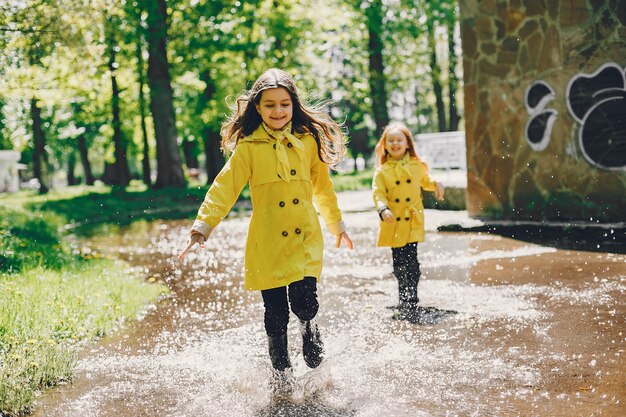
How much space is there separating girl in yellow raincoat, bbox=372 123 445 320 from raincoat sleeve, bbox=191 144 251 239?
6.43ft

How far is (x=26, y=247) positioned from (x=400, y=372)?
7.15m

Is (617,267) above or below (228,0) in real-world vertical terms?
below

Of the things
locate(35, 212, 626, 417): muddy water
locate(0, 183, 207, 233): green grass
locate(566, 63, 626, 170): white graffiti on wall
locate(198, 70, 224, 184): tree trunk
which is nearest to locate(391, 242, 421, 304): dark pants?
locate(35, 212, 626, 417): muddy water

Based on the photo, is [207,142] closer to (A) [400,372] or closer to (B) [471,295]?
(B) [471,295]

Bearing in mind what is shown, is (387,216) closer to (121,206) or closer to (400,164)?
(400,164)

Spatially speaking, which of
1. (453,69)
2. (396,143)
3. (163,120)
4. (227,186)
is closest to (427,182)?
(396,143)

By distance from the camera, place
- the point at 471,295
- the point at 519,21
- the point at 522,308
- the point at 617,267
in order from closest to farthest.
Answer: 1. the point at 522,308
2. the point at 471,295
3. the point at 617,267
4. the point at 519,21

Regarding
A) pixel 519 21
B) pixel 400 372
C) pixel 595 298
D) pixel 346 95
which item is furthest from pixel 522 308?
pixel 346 95

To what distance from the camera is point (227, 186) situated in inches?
162

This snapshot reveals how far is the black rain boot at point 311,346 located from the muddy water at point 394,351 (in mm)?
83

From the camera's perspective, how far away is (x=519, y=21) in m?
11.0

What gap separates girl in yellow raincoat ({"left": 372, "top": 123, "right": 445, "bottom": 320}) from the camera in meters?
5.94

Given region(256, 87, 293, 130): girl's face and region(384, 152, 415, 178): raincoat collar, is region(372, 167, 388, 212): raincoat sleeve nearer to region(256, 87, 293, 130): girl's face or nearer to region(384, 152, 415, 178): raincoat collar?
region(384, 152, 415, 178): raincoat collar

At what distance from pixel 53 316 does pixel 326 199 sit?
244cm
